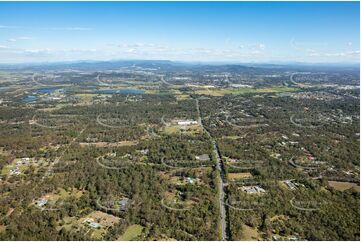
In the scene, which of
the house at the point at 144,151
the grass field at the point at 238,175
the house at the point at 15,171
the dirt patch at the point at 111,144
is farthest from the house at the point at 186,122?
the house at the point at 15,171

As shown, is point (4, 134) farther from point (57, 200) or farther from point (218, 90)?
point (218, 90)

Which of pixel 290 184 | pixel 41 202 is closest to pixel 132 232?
pixel 41 202

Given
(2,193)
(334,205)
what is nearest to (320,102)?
(334,205)

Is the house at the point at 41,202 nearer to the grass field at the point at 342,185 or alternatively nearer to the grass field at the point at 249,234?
the grass field at the point at 249,234

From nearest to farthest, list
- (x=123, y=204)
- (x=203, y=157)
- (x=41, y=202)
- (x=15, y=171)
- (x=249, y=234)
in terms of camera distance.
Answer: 1. (x=249, y=234)
2. (x=123, y=204)
3. (x=41, y=202)
4. (x=15, y=171)
5. (x=203, y=157)

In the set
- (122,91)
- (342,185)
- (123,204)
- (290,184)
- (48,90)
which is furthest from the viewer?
(48,90)

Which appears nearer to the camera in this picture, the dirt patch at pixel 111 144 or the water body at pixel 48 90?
the dirt patch at pixel 111 144

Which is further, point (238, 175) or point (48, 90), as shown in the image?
point (48, 90)

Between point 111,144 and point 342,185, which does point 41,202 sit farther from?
point 342,185

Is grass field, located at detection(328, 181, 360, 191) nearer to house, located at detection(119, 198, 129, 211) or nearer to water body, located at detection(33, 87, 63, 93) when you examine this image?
house, located at detection(119, 198, 129, 211)
